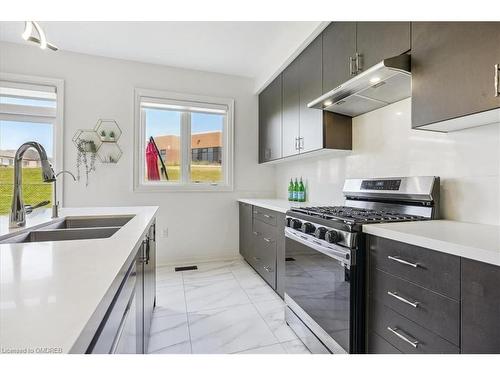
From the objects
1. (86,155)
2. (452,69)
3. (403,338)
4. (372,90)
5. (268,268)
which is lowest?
(268,268)

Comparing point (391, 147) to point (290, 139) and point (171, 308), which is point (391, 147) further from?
point (171, 308)

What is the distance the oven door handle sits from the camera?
1337 millimetres

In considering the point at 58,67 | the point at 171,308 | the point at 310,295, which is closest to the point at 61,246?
the point at 310,295

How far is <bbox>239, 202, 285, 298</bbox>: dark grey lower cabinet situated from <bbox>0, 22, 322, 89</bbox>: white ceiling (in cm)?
162

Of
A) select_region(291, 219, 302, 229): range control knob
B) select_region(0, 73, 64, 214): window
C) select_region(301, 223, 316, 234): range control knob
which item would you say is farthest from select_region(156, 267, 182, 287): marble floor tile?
select_region(301, 223, 316, 234): range control knob

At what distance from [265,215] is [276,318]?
97 centimetres

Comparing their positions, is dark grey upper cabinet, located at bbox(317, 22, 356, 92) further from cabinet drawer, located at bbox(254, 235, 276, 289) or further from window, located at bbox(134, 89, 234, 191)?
window, located at bbox(134, 89, 234, 191)

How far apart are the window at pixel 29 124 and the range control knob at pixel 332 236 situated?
3.02 metres

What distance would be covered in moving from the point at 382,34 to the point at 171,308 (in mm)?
2506

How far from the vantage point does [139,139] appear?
329 centimetres

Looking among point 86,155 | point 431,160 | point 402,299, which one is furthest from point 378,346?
point 86,155

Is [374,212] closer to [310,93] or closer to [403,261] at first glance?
[403,261]

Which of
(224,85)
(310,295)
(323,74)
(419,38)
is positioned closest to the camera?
(419,38)

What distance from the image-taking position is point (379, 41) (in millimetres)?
1570
